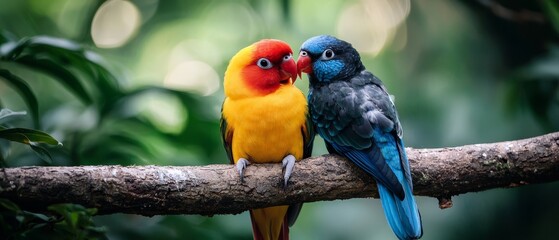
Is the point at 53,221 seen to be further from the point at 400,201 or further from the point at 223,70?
the point at 223,70

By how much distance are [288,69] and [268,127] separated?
433 millimetres

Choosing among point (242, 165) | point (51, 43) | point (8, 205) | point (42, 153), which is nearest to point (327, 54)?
point (242, 165)

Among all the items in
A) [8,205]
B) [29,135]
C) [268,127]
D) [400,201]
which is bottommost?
[400,201]

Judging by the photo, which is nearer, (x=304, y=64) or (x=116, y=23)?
(x=304, y=64)

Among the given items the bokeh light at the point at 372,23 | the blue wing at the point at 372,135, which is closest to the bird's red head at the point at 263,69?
the blue wing at the point at 372,135

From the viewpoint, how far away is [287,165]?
3074 mm

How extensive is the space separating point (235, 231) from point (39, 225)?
1.84 meters

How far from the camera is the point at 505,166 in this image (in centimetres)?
308

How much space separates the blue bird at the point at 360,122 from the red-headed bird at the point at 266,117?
143 mm

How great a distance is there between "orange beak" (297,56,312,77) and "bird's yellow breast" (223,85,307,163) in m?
0.26

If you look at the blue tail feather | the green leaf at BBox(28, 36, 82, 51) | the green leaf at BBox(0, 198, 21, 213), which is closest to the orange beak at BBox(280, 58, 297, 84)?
the blue tail feather

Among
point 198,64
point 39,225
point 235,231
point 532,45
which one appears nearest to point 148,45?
point 198,64

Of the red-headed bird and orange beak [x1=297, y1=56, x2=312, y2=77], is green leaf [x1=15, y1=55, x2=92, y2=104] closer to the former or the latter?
the red-headed bird

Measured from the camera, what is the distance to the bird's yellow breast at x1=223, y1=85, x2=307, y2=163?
3.24 m
